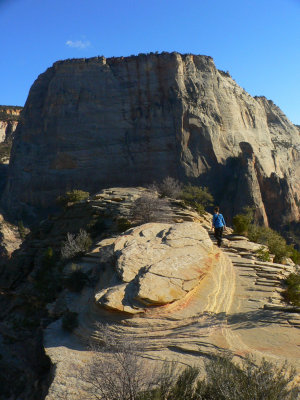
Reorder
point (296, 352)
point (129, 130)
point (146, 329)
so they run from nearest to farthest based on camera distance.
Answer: point (296, 352)
point (146, 329)
point (129, 130)

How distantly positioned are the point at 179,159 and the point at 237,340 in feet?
84.6

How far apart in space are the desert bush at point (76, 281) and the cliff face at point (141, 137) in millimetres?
20707

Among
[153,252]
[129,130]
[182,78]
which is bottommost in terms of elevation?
[153,252]

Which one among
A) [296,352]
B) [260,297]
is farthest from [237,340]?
[260,297]

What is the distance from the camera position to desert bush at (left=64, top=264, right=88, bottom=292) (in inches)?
424

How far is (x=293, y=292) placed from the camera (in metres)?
9.48

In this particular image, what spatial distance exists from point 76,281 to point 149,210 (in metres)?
4.88

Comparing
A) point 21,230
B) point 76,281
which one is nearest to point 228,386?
point 76,281

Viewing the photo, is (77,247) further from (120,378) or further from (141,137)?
(141,137)

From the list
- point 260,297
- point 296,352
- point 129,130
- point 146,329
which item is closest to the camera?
point 296,352

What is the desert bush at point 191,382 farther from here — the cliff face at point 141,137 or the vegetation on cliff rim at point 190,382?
the cliff face at point 141,137

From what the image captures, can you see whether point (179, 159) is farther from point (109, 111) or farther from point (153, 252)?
point (153, 252)

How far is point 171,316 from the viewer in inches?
307

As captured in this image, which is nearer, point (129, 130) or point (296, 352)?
point (296, 352)
